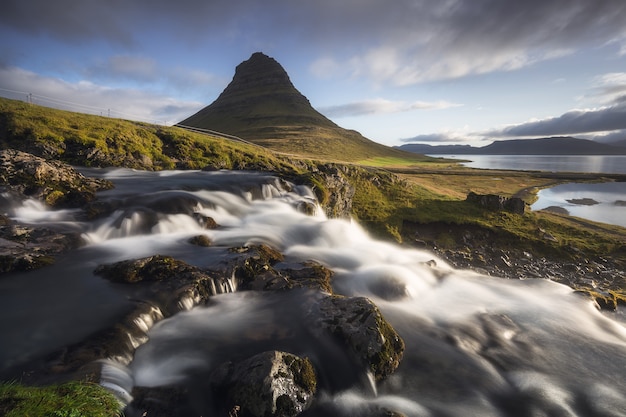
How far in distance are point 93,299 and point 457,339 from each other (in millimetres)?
13793

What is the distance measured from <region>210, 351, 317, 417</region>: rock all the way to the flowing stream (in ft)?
1.88

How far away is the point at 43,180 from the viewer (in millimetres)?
19250

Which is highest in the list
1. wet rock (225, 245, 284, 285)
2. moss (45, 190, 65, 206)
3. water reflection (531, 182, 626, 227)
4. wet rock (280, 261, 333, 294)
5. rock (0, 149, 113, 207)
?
rock (0, 149, 113, 207)

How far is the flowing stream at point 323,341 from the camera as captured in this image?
8.69 meters

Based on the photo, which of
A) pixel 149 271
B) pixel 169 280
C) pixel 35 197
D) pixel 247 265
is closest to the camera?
pixel 169 280

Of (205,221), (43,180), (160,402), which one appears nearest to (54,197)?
(43,180)

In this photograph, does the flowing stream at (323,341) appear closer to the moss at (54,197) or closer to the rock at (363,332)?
the rock at (363,332)

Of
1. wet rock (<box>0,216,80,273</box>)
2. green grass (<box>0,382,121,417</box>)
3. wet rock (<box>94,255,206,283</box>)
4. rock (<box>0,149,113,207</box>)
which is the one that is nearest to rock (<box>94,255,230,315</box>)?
wet rock (<box>94,255,206,283</box>)

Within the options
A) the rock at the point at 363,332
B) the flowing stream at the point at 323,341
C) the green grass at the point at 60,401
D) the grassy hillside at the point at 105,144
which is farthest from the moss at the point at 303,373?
the grassy hillside at the point at 105,144

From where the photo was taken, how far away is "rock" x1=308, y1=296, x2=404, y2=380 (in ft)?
30.1

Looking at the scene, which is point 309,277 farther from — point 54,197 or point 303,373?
point 54,197

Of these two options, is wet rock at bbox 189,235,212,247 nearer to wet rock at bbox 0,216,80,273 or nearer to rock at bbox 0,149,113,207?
wet rock at bbox 0,216,80,273

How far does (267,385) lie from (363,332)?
350 centimetres

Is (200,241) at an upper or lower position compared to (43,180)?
lower
